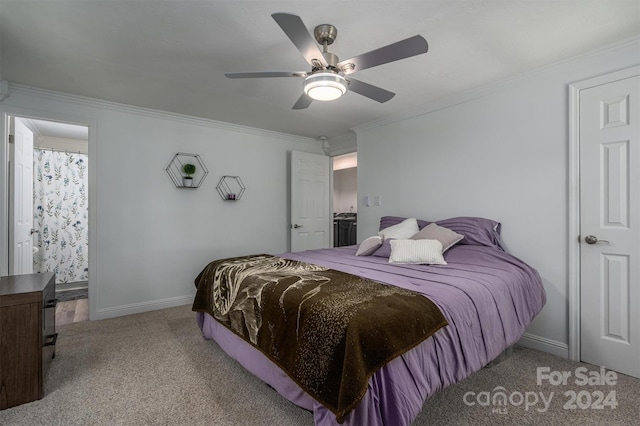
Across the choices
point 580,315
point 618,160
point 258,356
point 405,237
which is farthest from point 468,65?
point 258,356

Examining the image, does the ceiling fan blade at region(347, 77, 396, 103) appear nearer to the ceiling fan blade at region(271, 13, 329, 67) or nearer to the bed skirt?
the ceiling fan blade at region(271, 13, 329, 67)

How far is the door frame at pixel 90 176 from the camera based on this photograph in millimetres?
2758

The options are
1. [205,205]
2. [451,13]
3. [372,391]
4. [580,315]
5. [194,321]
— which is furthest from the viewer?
[205,205]

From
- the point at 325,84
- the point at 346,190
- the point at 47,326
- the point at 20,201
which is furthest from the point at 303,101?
the point at 346,190

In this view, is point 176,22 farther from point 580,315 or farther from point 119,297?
point 580,315

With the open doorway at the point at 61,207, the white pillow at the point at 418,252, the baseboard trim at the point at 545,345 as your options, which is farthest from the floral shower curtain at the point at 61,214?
the baseboard trim at the point at 545,345

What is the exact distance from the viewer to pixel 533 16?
6.04 feet

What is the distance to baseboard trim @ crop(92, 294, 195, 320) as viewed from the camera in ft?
10.7

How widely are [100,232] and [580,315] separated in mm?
4487

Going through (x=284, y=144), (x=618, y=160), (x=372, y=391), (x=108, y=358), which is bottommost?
(x=108, y=358)

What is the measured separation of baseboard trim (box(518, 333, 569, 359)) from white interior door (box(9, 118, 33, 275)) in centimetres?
476

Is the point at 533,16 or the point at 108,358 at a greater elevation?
the point at 533,16

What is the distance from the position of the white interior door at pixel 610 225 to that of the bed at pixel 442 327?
0.38m

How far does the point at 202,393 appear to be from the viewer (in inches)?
75.0
